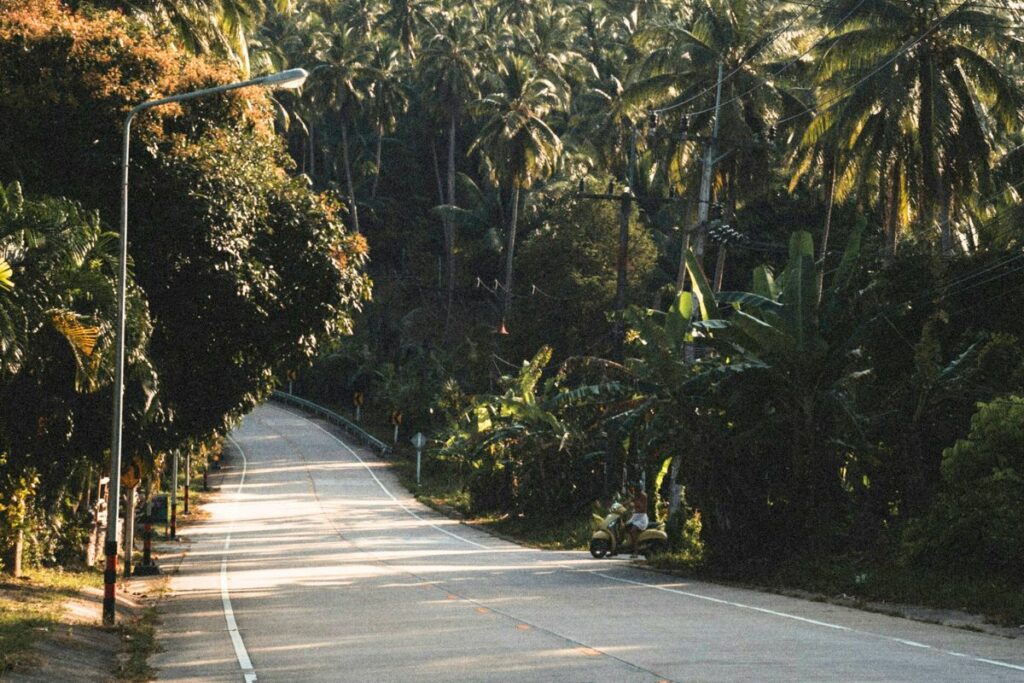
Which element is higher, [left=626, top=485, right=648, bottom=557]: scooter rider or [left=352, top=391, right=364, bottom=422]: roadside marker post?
[left=352, top=391, right=364, bottom=422]: roadside marker post

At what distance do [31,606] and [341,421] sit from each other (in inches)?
2465

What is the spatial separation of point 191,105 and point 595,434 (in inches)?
938

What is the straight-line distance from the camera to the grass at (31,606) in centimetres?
1360

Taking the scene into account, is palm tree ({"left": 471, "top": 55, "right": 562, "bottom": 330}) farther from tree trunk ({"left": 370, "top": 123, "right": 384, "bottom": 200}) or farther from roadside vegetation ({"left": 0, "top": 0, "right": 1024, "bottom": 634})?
roadside vegetation ({"left": 0, "top": 0, "right": 1024, "bottom": 634})

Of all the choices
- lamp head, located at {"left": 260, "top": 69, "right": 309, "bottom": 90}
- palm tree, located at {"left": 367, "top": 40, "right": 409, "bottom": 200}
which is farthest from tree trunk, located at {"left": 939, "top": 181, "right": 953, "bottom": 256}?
palm tree, located at {"left": 367, "top": 40, "right": 409, "bottom": 200}

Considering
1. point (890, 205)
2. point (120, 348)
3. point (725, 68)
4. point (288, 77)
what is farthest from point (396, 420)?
point (288, 77)

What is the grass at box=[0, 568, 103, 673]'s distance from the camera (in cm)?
1360

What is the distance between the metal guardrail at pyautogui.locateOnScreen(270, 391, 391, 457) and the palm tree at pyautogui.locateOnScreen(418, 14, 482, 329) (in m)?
8.14

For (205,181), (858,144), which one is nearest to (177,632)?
(205,181)

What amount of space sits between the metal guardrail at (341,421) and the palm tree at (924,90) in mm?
38581

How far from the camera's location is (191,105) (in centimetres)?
2147

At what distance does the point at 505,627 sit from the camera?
1694 cm

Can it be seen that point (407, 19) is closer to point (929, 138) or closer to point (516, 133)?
point (516, 133)

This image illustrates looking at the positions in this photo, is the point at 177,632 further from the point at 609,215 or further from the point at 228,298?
the point at 609,215
